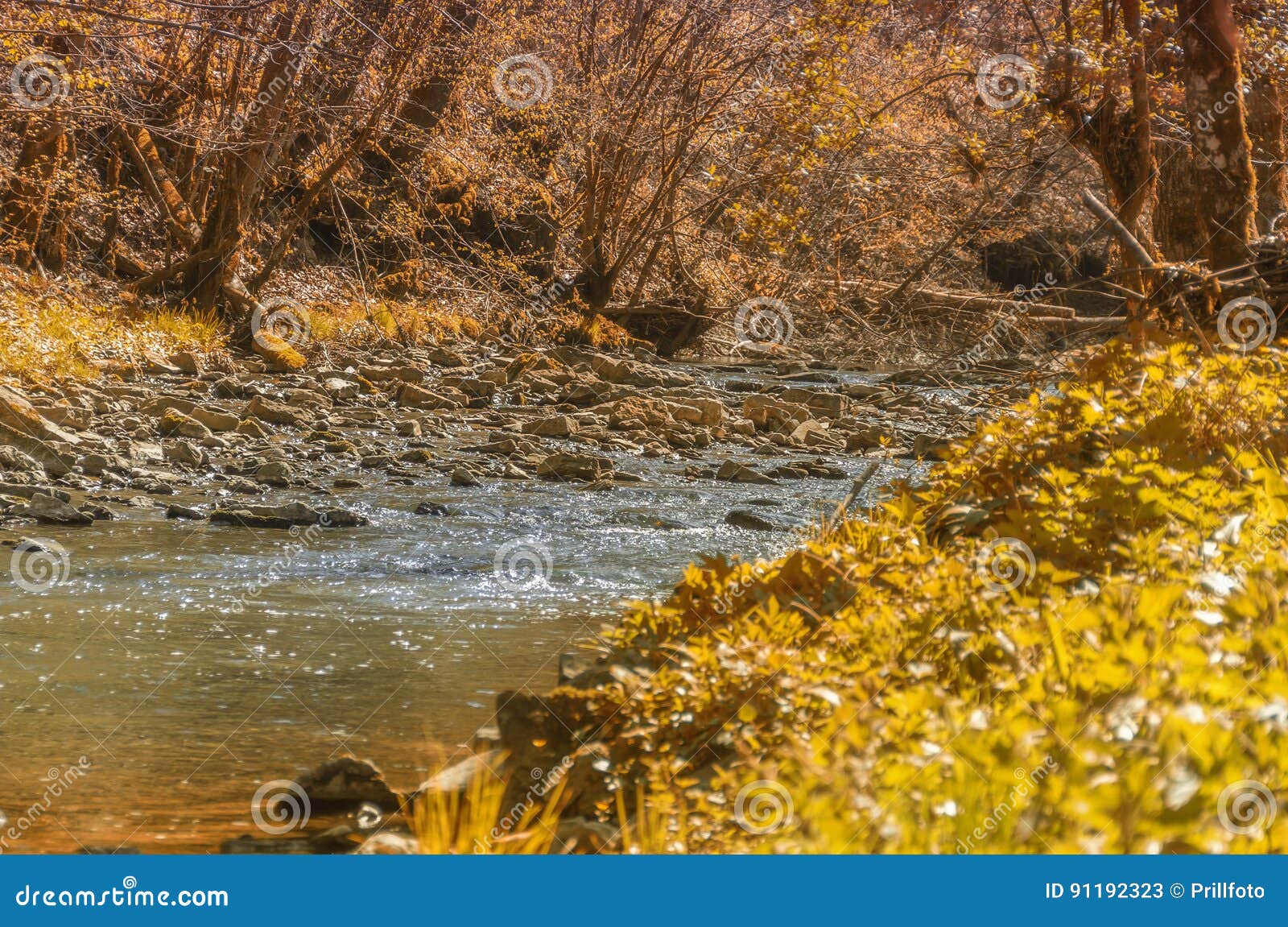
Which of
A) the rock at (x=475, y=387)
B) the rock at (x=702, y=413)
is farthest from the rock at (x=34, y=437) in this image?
the rock at (x=702, y=413)

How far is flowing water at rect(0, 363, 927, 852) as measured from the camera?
15.1ft

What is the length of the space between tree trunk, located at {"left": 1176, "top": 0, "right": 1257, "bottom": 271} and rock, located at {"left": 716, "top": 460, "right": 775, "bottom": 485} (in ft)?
13.9

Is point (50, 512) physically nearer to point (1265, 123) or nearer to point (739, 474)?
point (739, 474)

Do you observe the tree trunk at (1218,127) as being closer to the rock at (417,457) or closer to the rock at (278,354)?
the rock at (417,457)

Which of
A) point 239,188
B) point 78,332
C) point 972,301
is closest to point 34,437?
point 78,332

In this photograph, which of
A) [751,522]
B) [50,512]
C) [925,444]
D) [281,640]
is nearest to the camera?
[281,640]

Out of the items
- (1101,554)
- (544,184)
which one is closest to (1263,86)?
(1101,554)

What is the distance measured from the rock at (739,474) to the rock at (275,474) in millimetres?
3745

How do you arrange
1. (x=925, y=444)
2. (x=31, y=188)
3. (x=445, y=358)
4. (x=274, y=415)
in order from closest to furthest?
(x=925, y=444) < (x=274, y=415) < (x=31, y=188) < (x=445, y=358)

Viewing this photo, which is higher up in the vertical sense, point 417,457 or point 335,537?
point 417,457

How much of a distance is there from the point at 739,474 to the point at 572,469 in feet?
5.02

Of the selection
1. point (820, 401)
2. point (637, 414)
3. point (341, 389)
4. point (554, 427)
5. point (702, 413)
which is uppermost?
point (820, 401)

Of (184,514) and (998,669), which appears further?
(184,514)

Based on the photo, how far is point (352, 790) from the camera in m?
4.42
